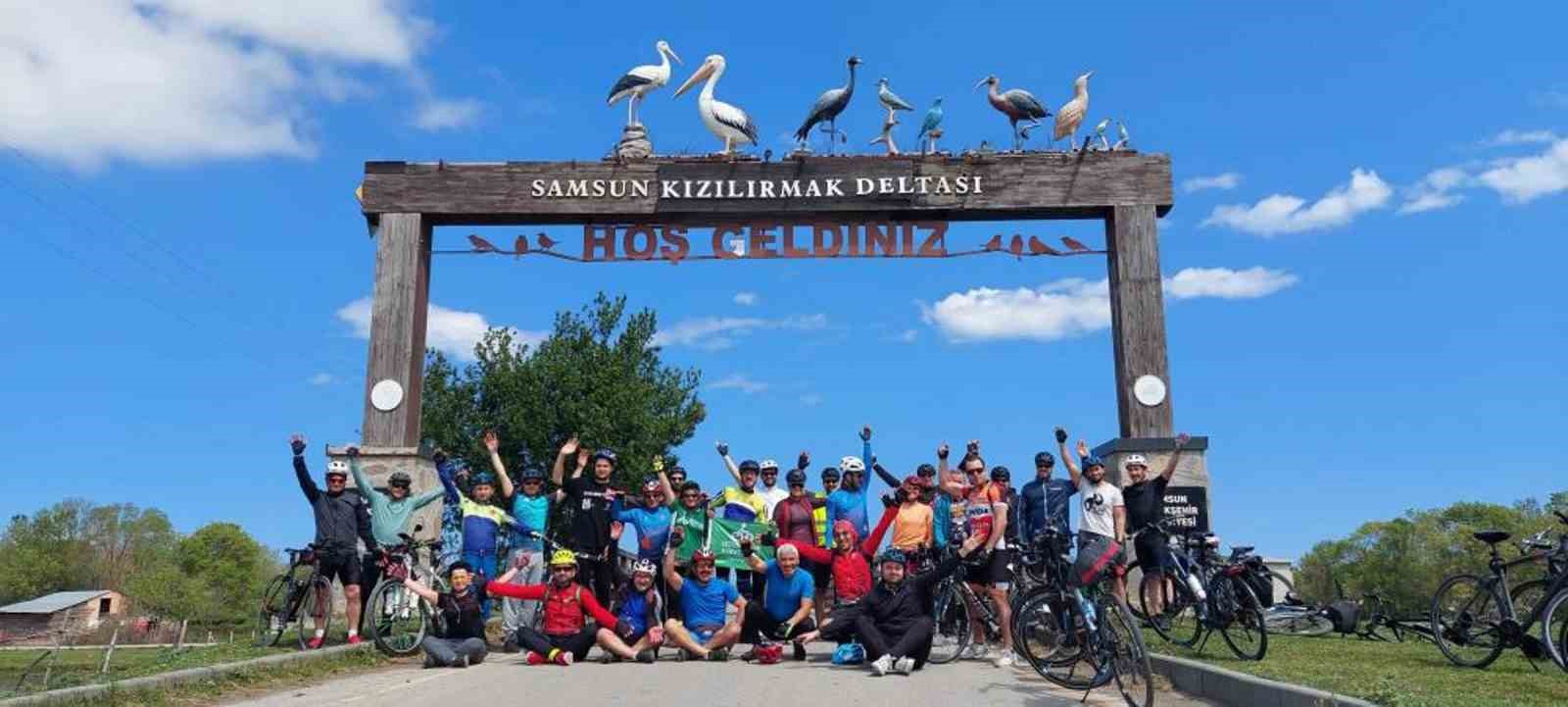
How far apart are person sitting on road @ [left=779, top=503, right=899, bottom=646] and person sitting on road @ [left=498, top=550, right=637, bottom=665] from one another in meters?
1.68

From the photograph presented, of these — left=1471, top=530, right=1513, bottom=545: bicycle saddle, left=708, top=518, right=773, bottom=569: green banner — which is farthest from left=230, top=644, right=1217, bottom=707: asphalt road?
left=1471, top=530, right=1513, bottom=545: bicycle saddle

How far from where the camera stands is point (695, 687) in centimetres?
757

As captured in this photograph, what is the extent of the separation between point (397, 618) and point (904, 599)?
439 cm

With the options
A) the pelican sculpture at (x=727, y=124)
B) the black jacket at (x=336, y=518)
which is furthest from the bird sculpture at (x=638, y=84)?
the black jacket at (x=336, y=518)

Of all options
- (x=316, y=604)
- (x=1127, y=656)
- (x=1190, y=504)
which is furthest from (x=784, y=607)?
(x=1190, y=504)

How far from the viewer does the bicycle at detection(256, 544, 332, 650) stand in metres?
9.69

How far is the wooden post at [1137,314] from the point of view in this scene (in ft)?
46.0

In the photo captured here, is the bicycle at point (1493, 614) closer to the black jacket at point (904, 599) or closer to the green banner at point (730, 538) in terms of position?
the black jacket at point (904, 599)

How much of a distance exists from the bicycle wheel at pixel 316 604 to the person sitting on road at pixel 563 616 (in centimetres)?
148

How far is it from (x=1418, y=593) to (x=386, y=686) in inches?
2401

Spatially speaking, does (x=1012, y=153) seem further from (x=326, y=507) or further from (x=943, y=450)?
(x=326, y=507)

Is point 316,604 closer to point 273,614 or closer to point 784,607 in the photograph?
point 273,614

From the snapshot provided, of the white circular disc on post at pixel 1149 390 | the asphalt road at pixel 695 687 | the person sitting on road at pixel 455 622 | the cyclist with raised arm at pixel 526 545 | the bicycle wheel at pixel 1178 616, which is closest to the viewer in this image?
the asphalt road at pixel 695 687

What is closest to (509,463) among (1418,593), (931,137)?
(931,137)
